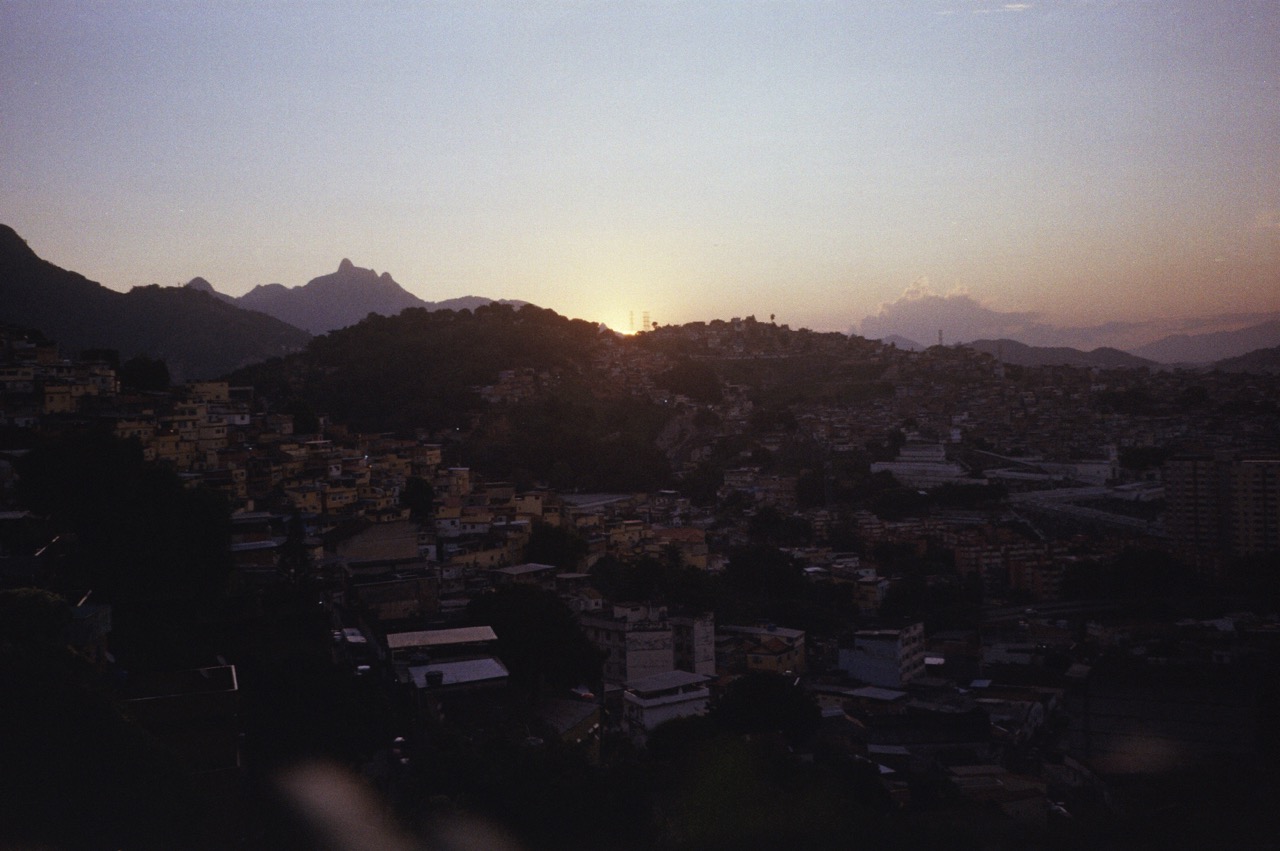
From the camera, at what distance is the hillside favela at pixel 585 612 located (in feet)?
14.4

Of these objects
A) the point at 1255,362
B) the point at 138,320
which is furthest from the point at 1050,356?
the point at 138,320

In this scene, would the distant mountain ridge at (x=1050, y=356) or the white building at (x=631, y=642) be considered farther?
the distant mountain ridge at (x=1050, y=356)

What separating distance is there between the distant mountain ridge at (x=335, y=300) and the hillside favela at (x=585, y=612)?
15.6m

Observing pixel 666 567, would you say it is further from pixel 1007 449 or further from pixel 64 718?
pixel 1007 449

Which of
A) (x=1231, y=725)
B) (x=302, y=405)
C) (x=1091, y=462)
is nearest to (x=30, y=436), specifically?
(x=302, y=405)

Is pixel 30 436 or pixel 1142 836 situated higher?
pixel 30 436

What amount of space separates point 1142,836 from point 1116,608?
11435 mm

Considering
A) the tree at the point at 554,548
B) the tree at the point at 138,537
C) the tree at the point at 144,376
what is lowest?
the tree at the point at 554,548

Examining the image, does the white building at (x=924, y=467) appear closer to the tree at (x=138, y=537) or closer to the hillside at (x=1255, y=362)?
the hillside at (x=1255, y=362)

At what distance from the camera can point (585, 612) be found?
1020cm

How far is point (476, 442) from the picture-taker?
21.2 m

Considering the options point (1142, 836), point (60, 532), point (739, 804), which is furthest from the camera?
point (60, 532)

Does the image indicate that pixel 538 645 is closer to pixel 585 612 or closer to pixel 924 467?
pixel 585 612

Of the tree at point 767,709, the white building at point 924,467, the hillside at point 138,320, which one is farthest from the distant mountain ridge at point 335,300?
the tree at point 767,709
